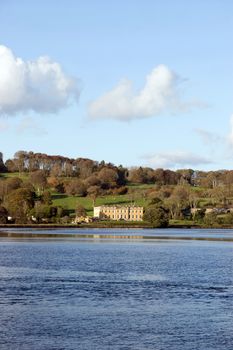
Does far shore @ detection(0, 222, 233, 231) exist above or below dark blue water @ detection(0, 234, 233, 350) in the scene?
above

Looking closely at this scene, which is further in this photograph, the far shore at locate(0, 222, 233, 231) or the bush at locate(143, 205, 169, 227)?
the bush at locate(143, 205, 169, 227)

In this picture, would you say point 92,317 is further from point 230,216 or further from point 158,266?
point 230,216

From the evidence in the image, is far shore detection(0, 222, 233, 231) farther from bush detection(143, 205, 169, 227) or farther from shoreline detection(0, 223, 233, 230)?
bush detection(143, 205, 169, 227)

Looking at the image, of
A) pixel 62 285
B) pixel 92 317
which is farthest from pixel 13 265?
pixel 92 317

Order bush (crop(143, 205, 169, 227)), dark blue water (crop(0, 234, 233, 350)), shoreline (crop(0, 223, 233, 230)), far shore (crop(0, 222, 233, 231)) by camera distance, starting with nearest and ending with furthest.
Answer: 1. dark blue water (crop(0, 234, 233, 350))
2. shoreline (crop(0, 223, 233, 230))
3. far shore (crop(0, 222, 233, 231))
4. bush (crop(143, 205, 169, 227))

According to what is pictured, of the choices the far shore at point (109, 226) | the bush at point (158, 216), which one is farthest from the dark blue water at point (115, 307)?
the bush at point (158, 216)

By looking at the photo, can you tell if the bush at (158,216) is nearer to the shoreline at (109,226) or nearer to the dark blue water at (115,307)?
the shoreline at (109,226)

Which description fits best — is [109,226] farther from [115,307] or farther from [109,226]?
[115,307]

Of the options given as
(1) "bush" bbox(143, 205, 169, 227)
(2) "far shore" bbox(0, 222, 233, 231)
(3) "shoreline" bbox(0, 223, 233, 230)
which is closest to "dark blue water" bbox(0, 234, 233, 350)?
(3) "shoreline" bbox(0, 223, 233, 230)

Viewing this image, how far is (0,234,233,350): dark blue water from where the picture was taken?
2372 centimetres

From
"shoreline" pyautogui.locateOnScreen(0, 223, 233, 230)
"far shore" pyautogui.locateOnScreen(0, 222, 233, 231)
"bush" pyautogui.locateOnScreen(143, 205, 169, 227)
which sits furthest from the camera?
"bush" pyautogui.locateOnScreen(143, 205, 169, 227)

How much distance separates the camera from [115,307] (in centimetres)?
3033

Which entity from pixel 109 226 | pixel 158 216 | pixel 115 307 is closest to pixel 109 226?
pixel 109 226

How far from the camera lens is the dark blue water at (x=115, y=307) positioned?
23719mm
